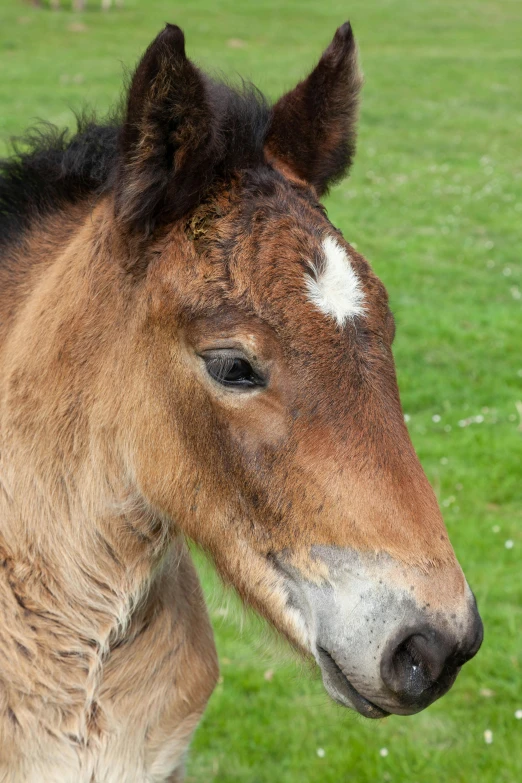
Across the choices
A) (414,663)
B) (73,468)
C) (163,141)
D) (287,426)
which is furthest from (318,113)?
(414,663)

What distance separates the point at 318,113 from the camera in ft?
10.2

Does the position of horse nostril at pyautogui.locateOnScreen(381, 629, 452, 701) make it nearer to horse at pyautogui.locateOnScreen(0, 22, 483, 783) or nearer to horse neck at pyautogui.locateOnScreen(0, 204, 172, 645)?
horse at pyautogui.locateOnScreen(0, 22, 483, 783)

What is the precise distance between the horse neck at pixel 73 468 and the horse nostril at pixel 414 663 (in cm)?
94

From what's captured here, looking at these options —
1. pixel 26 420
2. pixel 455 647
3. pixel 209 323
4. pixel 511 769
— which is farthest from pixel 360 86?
pixel 511 769

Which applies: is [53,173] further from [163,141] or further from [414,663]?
[414,663]

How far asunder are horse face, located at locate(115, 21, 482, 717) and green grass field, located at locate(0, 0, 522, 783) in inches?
A: 16.5

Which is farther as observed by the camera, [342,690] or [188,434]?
[188,434]

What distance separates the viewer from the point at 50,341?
113 inches

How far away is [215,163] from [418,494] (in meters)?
1.17

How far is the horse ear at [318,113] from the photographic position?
3.04 metres

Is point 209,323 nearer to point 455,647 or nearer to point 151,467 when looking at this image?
point 151,467

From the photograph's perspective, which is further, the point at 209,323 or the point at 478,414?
the point at 478,414

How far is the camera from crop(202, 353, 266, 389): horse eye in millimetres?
2451

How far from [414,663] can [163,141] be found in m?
1.63
